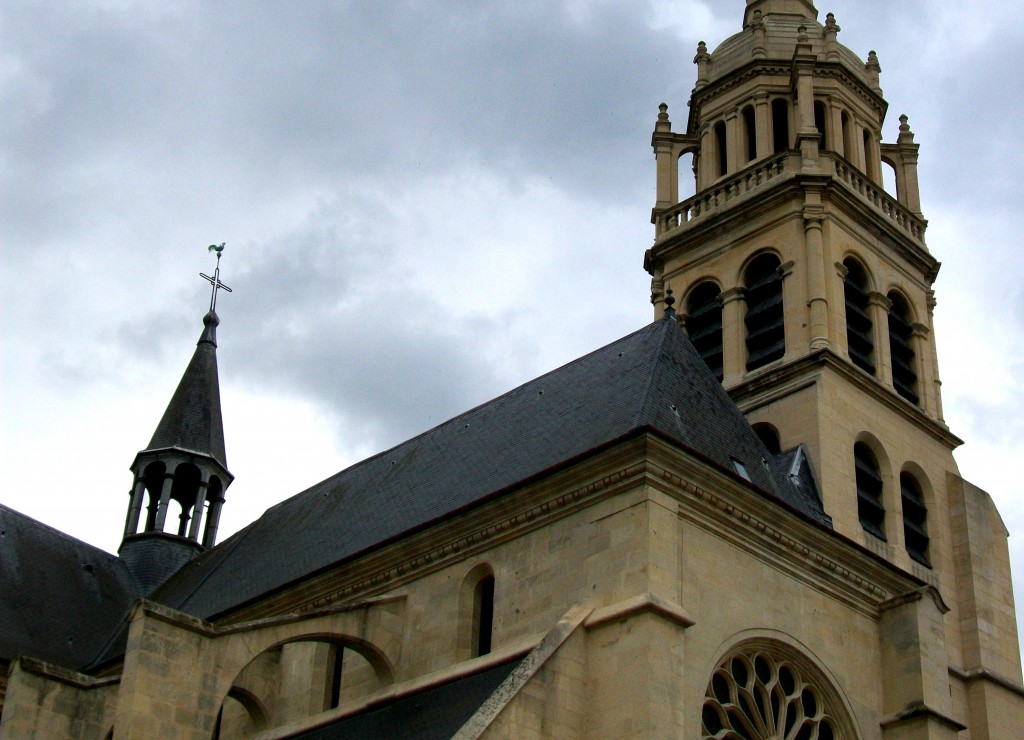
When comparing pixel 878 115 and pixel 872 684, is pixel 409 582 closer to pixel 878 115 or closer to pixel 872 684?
pixel 872 684

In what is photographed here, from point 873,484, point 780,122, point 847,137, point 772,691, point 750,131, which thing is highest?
point 780,122

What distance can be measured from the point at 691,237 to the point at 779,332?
3310 mm

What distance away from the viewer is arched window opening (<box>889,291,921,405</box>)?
2747cm

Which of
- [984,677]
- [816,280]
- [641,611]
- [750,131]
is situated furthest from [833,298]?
[641,611]

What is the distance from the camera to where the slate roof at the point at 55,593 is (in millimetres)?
25938

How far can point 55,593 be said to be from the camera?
27719 millimetres

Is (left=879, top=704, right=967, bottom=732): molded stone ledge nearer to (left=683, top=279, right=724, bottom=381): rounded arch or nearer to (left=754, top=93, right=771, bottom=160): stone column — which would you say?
(left=683, top=279, right=724, bottom=381): rounded arch

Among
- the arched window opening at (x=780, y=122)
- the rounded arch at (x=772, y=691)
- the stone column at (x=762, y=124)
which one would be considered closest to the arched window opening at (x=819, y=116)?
the arched window opening at (x=780, y=122)

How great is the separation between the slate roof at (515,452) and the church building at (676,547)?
6cm

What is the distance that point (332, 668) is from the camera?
20.2m

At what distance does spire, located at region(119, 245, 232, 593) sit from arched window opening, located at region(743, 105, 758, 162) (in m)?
13.2

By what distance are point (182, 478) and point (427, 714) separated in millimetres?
18128

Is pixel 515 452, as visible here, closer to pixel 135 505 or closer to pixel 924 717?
pixel 924 717

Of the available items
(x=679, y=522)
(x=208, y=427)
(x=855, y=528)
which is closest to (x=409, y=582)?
(x=679, y=522)
